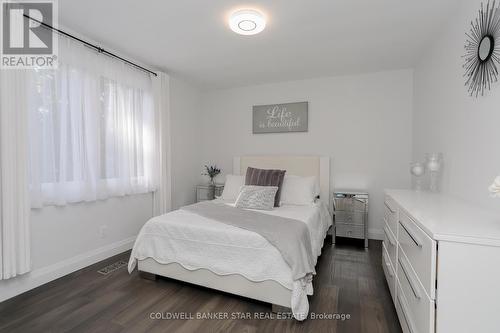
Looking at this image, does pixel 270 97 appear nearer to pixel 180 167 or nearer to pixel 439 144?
pixel 180 167

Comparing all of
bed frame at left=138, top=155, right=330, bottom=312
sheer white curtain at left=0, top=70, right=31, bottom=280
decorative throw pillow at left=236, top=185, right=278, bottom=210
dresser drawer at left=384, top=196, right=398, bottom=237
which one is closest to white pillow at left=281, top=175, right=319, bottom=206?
decorative throw pillow at left=236, top=185, right=278, bottom=210

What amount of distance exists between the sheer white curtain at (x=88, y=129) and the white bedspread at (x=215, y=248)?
96 cm

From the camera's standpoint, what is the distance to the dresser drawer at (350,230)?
3.42 metres

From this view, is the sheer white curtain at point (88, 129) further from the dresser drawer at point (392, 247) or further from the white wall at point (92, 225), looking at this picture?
the dresser drawer at point (392, 247)

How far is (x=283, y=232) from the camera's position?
2021mm

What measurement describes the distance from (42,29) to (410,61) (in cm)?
412

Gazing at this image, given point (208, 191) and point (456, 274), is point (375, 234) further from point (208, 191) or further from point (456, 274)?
point (456, 274)

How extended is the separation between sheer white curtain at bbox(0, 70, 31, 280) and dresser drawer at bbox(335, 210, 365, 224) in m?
3.45

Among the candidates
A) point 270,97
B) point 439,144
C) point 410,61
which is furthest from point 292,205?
point 410,61

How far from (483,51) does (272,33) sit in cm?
170

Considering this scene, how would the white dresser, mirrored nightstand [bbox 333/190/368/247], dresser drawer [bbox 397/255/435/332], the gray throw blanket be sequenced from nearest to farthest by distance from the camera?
the white dresser → dresser drawer [bbox 397/255/435/332] → the gray throw blanket → mirrored nightstand [bbox 333/190/368/247]

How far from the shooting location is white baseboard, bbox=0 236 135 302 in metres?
2.06

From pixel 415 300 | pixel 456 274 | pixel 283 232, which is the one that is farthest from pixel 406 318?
pixel 283 232

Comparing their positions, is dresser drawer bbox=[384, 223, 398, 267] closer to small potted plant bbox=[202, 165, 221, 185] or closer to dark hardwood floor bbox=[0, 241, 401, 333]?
dark hardwood floor bbox=[0, 241, 401, 333]
